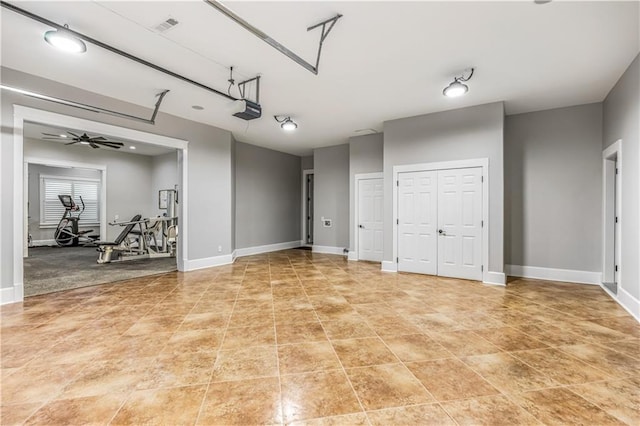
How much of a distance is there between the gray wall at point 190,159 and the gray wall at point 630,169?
6340 mm

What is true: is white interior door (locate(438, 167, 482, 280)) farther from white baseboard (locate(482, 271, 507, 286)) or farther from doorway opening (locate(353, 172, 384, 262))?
doorway opening (locate(353, 172, 384, 262))

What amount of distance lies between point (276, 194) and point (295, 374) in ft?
22.9

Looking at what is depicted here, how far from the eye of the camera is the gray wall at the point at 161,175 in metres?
9.27

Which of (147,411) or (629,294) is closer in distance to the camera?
(147,411)

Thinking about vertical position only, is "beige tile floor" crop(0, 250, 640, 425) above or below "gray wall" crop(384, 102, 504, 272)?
below

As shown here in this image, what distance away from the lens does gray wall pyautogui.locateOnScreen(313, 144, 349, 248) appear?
25.7 feet

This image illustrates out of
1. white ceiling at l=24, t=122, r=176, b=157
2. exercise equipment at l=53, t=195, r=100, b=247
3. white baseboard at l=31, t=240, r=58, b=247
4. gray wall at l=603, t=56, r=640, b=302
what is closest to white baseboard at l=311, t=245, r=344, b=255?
white ceiling at l=24, t=122, r=176, b=157

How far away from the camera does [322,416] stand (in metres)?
1.68

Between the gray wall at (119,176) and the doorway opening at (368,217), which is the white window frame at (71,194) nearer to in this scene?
the gray wall at (119,176)

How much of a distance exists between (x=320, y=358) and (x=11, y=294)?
14.3ft

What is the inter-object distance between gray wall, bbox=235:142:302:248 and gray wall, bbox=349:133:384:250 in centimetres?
273

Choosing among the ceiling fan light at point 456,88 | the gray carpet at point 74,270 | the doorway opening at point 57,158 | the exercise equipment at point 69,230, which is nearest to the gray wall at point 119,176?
the doorway opening at point 57,158

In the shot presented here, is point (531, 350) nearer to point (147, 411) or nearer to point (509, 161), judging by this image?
point (147, 411)

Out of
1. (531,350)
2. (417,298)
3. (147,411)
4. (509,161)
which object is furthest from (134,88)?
(509,161)
